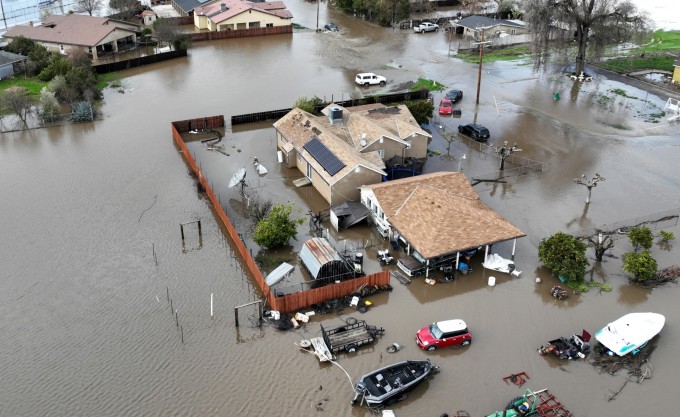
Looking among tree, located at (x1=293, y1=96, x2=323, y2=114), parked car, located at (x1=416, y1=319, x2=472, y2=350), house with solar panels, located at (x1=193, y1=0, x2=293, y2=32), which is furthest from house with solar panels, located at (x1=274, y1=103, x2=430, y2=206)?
house with solar panels, located at (x1=193, y1=0, x2=293, y2=32)

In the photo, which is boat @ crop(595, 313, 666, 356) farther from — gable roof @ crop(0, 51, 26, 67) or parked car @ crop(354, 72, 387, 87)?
gable roof @ crop(0, 51, 26, 67)

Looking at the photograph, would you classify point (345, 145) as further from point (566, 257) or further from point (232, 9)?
point (232, 9)

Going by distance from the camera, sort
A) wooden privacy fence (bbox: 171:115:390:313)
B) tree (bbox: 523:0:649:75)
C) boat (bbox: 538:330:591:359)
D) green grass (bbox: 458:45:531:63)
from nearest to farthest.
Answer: boat (bbox: 538:330:591:359), wooden privacy fence (bbox: 171:115:390:313), tree (bbox: 523:0:649:75), green grass (bbox: 458:45:531:63)

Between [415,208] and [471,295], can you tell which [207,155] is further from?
[471,295]

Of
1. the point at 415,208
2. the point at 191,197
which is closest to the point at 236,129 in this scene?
the point at 191,197

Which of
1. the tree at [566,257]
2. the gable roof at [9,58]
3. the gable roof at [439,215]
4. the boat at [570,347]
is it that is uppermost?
the gable roof at [9,58]

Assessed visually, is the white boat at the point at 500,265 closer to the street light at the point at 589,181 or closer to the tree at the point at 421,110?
the street light at the point at 589,181

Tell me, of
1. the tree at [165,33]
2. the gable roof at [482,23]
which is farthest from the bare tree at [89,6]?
the gable roof at [482,23]
